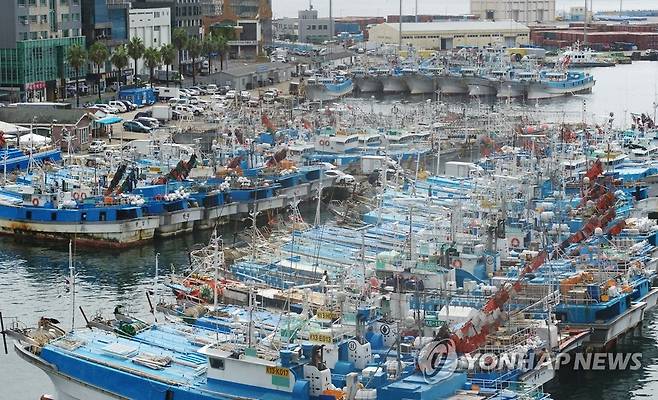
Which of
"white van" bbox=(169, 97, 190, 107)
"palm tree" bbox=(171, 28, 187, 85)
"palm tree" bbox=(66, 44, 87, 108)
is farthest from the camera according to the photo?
"palm tree" bbox=(171, 28, 187, 85)

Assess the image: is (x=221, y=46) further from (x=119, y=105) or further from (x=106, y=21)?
(x=119, y=105)

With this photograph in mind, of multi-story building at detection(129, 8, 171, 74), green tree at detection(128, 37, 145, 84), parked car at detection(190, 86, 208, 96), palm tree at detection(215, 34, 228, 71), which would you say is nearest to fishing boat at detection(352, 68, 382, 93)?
palm tree at detection(215, 34, 228, 71)

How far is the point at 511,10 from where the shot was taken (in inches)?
4227

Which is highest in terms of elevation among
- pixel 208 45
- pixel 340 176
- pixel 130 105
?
pixel 208 45

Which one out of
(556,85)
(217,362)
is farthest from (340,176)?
(556,85)

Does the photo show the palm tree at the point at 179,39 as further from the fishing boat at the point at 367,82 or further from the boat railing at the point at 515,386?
the boat railing at the point at 515,386

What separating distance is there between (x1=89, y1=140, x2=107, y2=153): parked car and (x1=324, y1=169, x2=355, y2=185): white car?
6848mm

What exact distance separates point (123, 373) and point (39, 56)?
109ft

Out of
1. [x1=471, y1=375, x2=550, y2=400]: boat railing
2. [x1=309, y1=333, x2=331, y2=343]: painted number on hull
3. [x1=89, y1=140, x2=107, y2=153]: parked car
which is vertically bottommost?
[x1=471, y1=375, x2=550, y2=400]: boat railing

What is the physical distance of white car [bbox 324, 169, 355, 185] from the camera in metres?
38.2

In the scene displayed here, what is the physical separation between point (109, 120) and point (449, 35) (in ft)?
144

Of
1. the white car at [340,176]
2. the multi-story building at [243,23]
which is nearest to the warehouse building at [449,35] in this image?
the multi-story building at [243,23]

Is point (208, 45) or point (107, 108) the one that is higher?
point (208, 45)

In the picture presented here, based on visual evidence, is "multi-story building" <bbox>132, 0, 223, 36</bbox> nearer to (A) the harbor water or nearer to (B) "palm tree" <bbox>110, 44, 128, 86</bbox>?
(B) "palm tree" <bbox>110, 44, 128, 86</bbox>
